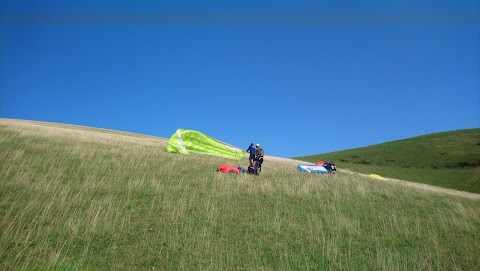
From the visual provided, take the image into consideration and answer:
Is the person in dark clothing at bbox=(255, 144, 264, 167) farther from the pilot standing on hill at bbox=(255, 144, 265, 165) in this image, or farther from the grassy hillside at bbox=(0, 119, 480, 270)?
the grassy hillside at bbox=(0, 119, 480, 270)

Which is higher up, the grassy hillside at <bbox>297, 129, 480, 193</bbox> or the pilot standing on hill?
the grassy hillside at <bbox>297, 129, 480, 193</bbox>

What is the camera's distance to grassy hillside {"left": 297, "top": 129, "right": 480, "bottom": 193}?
2131 inches

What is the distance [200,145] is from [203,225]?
26.0 m

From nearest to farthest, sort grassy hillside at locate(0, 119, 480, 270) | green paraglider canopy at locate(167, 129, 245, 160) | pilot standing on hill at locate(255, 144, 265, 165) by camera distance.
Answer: grassy hillside at locate(0, 119, 480, 270) < pilot standing on hill at locate(255, 144, 265, 165) < green paraglider canopy at locate(167, 129, 245, 160)

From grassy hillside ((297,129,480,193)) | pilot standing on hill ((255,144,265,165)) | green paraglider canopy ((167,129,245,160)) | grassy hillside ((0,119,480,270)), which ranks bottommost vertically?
grassy hillside ((0,119,480,270))

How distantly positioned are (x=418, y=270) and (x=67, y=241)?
10.6 m

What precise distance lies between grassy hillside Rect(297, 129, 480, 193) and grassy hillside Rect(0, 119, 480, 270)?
3901 centimetres

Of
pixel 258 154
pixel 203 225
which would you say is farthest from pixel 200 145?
pixel 203 225

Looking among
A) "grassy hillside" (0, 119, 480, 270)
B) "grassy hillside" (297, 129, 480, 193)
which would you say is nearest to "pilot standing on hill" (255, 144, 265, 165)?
"grassy hillside" (0, 119, 480, 270)

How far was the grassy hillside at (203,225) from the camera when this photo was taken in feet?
32.2

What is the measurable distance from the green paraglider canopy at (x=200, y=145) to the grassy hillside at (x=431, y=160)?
28.6 m

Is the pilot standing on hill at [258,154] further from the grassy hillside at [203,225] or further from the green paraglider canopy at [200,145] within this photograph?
the green paraglider canopy at [200,145]

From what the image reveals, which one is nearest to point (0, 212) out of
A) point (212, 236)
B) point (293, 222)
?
point (212, 236)

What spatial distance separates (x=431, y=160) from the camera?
246ft
